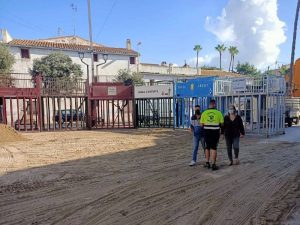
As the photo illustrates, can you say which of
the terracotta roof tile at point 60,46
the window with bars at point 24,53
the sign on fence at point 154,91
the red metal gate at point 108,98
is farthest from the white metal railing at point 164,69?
the sign on fence at point 154,91

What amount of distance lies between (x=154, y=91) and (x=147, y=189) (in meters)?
16.0

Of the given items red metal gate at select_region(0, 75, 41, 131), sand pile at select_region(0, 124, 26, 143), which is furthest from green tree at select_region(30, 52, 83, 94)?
sand pile at select_region(0, 124, 26, 143)

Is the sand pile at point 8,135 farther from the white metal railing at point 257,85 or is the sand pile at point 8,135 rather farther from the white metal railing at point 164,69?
the white metal railing at point 164,69

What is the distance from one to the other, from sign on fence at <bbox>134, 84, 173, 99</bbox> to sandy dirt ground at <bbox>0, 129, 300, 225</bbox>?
1050cm

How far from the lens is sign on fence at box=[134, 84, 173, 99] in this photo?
21481mm

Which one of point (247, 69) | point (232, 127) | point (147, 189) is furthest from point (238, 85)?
point (247, 69)

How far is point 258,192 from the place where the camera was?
6.20 metres

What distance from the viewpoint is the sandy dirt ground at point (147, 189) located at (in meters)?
5.04

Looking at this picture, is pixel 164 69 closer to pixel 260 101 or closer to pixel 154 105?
pixel 154 105

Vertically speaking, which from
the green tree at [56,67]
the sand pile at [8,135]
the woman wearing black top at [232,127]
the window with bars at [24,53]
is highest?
the window with bars at [24,53]

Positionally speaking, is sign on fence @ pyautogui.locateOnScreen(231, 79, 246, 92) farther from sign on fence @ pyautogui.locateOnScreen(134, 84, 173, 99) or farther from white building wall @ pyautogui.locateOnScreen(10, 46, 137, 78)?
white building wall @ pyautogui.locateOnScreen(10, 46, 137, 78)

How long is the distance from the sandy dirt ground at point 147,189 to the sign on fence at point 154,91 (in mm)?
10501

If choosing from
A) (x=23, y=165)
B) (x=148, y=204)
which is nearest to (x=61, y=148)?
(x=23, y=165)

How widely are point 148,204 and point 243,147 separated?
782 centimetres
